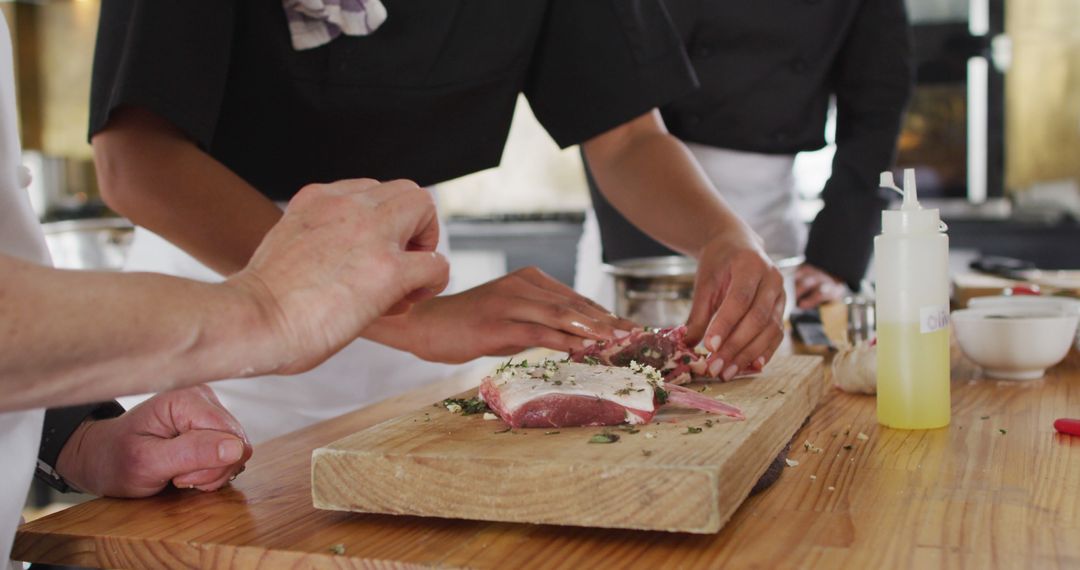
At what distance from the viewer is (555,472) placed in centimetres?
92

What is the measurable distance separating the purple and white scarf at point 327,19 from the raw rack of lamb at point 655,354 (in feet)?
2.11

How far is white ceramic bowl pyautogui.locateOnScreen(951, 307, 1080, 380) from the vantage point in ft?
5.08

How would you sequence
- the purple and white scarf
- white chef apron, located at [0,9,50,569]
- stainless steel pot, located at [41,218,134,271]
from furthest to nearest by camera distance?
stainless steel pot, located at [41,218,134,271] < the purple and white scarf < white chef apron, located at [0,9,50,569]

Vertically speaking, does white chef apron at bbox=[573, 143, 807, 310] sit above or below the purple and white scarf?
below

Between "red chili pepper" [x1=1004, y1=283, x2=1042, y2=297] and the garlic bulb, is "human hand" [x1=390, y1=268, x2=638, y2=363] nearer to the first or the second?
the garlic bulb

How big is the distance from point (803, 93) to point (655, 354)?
1.59m

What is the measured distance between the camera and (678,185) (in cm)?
184

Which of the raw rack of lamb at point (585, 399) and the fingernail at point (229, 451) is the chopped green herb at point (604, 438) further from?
the fingernail at point (229, 451)

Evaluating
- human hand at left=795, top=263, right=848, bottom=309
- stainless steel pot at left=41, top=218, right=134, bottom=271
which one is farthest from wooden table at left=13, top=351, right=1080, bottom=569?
stainless steel pot at left=41, top=218, right=134, bottom=271

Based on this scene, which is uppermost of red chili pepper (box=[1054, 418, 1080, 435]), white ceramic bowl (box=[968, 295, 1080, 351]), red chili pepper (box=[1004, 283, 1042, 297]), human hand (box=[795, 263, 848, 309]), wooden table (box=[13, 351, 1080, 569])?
wooden table (box=[13, 351, 1080, 569])

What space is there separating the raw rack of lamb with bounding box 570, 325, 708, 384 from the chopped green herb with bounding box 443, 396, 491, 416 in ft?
0.61

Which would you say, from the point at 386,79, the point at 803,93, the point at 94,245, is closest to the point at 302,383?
the point at 386,79

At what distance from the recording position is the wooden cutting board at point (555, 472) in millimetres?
892

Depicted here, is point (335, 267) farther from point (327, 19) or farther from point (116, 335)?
point (327, 19)
